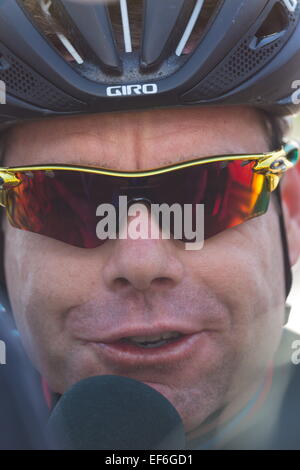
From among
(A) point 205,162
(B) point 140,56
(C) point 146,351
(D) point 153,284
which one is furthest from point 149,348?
(B) point 140,56

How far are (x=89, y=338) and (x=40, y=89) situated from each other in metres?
0.90

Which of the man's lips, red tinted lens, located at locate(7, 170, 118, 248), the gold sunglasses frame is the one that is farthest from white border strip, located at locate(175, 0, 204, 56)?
the man's lips

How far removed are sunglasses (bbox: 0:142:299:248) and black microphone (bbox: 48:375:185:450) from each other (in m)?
0.61

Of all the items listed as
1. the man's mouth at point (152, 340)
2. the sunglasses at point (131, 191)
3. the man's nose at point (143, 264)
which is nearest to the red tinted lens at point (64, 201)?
the sunglasses at point (131, 191)

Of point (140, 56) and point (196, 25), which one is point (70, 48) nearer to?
point (140, 56)

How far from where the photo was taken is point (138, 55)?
1.97 meters

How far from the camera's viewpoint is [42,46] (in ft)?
6.54

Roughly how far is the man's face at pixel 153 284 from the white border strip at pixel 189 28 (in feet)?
0.72

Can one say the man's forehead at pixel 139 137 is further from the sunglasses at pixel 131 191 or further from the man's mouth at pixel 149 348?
the man's mouth at pixel 149 348

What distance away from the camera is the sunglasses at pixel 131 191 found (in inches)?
75.2

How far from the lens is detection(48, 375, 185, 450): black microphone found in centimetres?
144

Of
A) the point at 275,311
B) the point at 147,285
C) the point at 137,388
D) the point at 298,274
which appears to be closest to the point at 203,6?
the point at 147,285

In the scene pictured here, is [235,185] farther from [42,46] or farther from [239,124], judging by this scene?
[42,46]

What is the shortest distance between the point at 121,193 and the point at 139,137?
207mm
